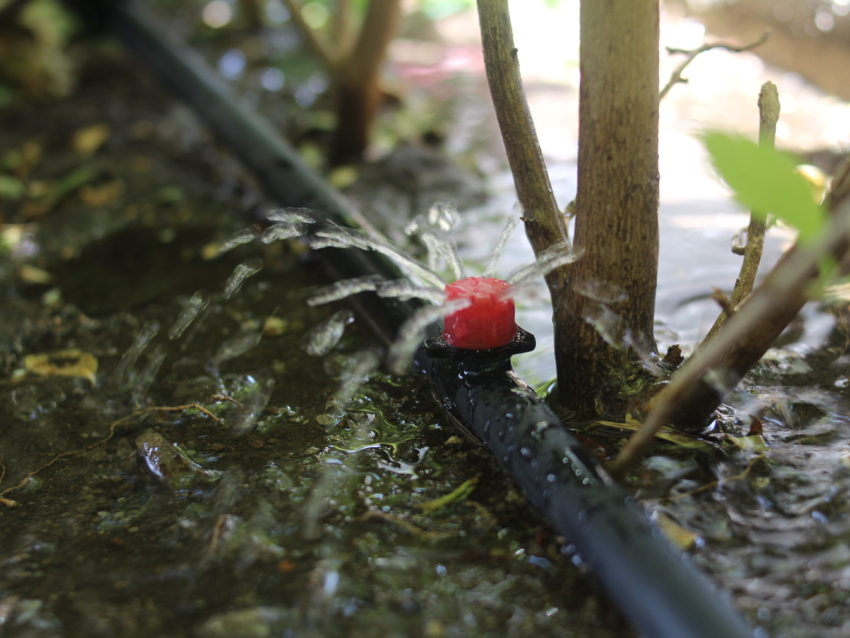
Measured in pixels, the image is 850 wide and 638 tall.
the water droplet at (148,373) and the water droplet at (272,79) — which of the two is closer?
the water droplet at (148,373)

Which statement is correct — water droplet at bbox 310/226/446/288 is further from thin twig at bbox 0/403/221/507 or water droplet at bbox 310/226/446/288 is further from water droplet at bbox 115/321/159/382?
water droplet at bbox 115/321/159/382

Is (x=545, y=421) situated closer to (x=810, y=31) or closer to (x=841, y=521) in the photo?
(x=841, y=521)

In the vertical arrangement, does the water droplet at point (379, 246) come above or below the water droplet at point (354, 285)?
above

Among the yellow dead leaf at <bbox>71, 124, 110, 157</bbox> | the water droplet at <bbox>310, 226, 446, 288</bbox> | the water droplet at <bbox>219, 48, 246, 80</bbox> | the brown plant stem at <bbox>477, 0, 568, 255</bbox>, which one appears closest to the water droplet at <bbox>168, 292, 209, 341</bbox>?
the water droplet at <bbox>310, 226, 446, 288</bbox>

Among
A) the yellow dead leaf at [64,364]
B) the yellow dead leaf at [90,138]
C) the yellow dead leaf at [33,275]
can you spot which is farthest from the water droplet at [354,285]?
the yellow dead leaf at [90,138]

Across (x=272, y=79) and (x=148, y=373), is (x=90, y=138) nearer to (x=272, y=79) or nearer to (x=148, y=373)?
(x=272, y=79)

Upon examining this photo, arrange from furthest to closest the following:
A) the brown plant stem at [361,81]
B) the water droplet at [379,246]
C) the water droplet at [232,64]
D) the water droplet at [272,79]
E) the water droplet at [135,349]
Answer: the water droplet at [232,64]
the water droplet at [272,79]
the brown plant stem at [361,81]
the water droplet at [135,349]
the water droplet at [379,246]

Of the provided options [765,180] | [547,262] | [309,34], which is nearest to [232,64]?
[309,34]

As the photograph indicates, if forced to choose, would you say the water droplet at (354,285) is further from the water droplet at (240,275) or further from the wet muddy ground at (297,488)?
the water droplet at (240,275)
